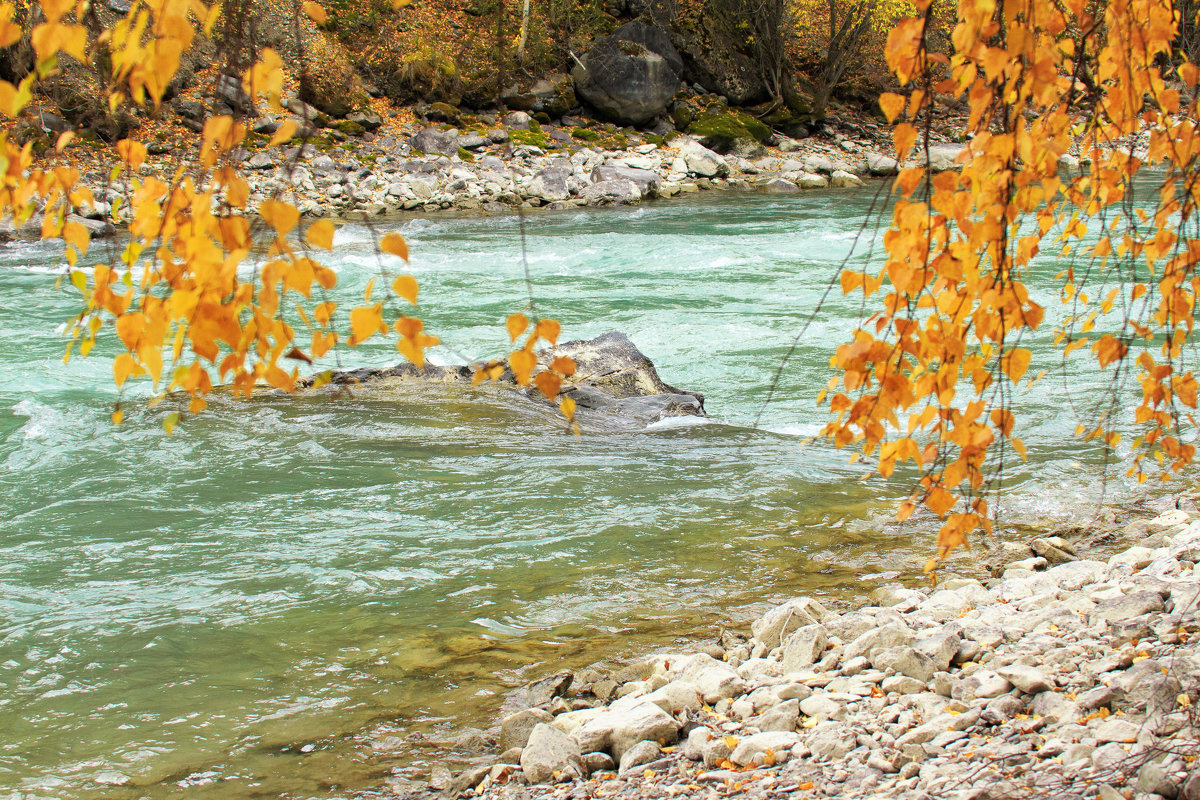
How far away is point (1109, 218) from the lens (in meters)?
14.3

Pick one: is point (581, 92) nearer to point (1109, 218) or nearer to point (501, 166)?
point (501, 166)

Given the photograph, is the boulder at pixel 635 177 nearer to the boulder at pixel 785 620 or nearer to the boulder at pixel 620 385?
the boulder at pixel 620 385

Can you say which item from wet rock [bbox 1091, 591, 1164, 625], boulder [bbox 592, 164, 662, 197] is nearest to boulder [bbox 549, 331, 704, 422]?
wet rock [bbox 1091, 591, 1164, 625]

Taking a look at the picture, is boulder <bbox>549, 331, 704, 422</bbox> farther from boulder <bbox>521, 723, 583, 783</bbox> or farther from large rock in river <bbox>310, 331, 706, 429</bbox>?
boulder <bbox>521, 723, 583, 783</bbox>

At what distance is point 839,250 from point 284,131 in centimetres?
1407

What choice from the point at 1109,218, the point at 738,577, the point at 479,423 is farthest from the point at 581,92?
the point at 738,577

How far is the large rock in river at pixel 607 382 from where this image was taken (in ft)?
25.1

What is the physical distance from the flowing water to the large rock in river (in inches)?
10.8

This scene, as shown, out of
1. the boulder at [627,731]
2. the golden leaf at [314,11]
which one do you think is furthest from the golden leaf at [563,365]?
the boulder at [627,731]

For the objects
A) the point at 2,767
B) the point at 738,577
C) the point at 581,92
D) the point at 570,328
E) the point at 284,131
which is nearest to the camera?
the point at 284,131

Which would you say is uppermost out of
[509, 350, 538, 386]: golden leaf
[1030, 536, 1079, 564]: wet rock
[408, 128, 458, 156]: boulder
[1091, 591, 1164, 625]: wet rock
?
[408, 128, 458, 156]: boulder

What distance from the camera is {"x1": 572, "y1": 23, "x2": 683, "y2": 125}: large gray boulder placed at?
1053 inches

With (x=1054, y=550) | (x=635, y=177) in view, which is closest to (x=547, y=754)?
(x=1054, y=550)

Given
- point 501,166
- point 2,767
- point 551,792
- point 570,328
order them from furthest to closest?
point 501,166
point 570,328
point 2,767
point 551,792
